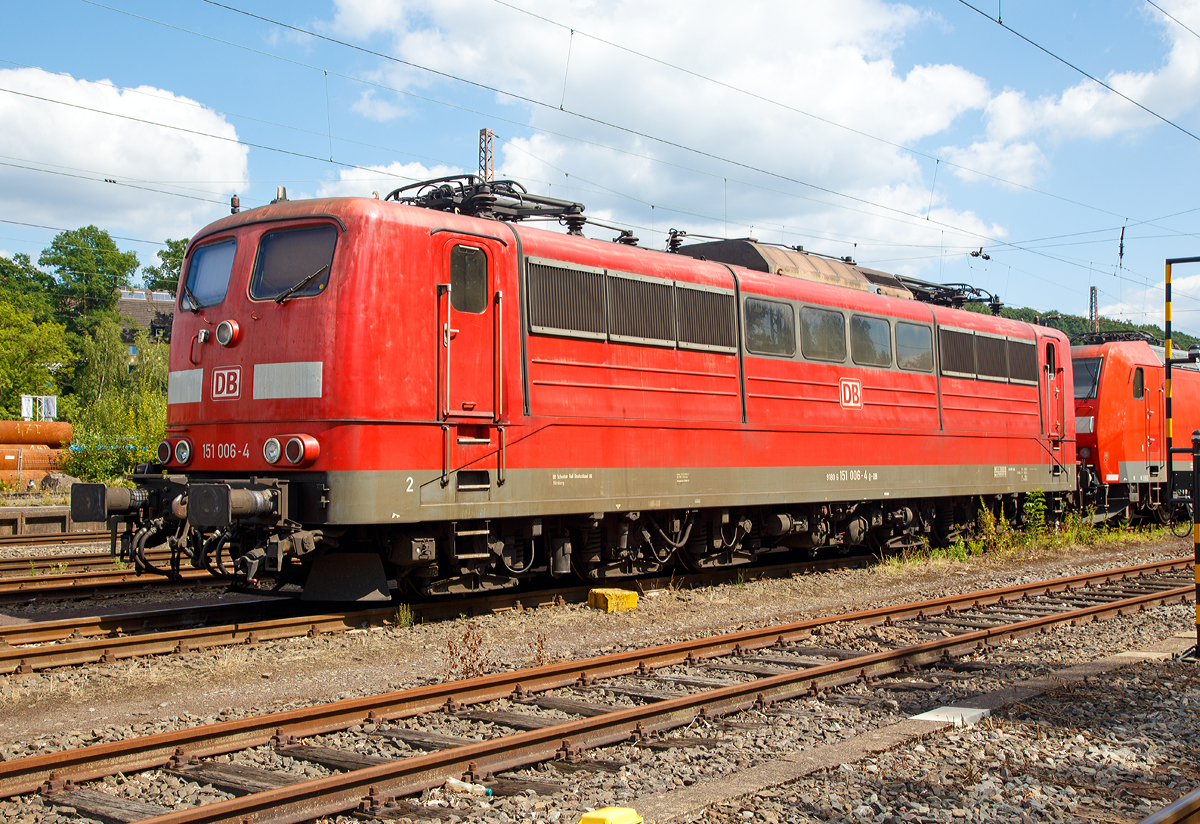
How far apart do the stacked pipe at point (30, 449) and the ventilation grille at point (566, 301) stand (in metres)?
26.2

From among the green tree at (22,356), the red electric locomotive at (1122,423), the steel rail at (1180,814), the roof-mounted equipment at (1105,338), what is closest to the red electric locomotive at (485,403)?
the steel rail at (1180,814)

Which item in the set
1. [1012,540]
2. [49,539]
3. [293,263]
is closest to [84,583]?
[293,263]

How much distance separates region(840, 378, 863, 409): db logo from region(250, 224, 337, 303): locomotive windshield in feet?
22.6

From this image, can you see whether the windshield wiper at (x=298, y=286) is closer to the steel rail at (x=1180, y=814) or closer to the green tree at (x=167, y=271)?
the steel rail at (x=1180, y=814)

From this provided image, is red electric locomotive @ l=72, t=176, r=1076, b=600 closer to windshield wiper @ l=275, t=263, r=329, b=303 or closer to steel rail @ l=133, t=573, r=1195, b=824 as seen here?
windshield wiper @ l=275, t=263, r=329, b=303

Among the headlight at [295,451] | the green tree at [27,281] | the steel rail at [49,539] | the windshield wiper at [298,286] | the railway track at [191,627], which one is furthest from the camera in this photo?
the green tree at [27,281]

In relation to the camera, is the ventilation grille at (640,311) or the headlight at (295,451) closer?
the headlight at (295,451)

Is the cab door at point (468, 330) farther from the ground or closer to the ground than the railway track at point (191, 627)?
farther from the ground

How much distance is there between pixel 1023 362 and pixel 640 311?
28.3 feet

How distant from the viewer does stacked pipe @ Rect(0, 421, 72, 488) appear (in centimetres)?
3134

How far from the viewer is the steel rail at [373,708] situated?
480 centimetres

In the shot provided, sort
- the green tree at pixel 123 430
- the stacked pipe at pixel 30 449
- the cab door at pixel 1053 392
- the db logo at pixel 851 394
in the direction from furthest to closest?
1. the stacked pipe at pixel 30 449
2. the green tree at pixel 123 430
3. the cab door at pixel 1053 392
4. the db logo at pixel 851 394

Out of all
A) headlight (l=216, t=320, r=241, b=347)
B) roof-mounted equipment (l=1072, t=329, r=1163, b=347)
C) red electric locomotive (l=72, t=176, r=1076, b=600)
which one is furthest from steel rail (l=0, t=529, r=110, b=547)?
roof-mounted equipment (l=1072, t=329, r=1163, b=347)

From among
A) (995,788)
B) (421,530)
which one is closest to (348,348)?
(421,530)
